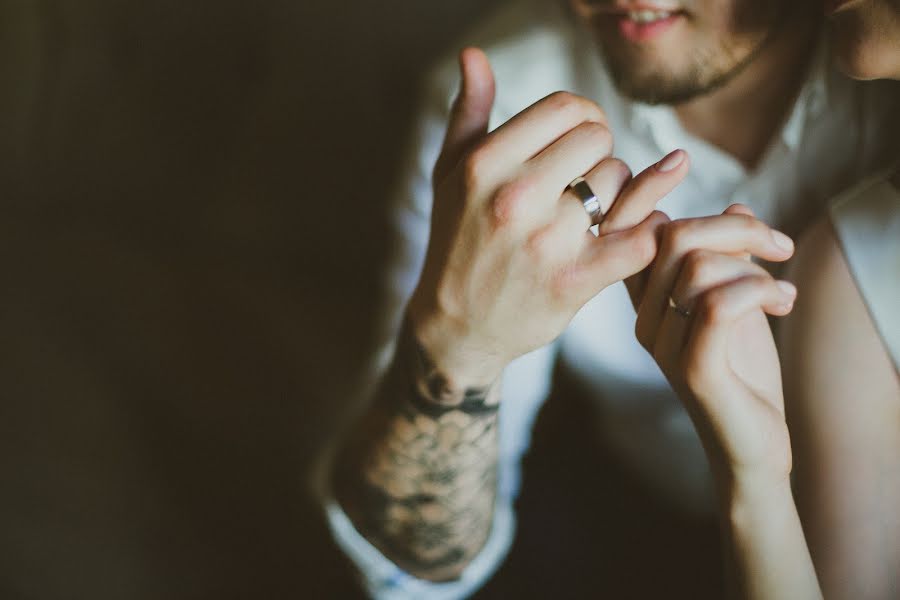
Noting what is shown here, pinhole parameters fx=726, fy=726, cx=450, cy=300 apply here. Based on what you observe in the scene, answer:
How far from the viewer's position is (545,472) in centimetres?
107

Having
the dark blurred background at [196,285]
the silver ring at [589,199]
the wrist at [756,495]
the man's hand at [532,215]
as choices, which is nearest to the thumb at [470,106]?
the man's hand at [532,215]

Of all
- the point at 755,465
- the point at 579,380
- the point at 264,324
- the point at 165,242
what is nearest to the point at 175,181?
the point at 165,242

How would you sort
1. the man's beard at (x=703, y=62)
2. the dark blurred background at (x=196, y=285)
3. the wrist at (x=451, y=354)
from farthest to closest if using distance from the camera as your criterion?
1. the dark blurred background at (x=196, y=285)
2. the man's beard at (x=703, y=62)
3. the wrist at (x=451, y=354)

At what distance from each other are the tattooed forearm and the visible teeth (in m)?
0.40

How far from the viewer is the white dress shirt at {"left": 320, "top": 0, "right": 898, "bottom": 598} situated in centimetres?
77

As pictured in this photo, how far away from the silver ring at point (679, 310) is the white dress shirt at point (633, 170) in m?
0.31

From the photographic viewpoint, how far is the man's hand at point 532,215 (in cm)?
54

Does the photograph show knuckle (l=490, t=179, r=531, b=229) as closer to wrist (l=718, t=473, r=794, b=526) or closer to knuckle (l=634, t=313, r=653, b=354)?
knuckle (l=634, t=313, r=653, b=354)

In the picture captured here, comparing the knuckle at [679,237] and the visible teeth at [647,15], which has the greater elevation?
the visible teeth at [647,15]

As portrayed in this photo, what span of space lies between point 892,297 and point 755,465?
189 mm

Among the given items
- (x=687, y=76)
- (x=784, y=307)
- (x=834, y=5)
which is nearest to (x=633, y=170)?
(x=687, y=76)

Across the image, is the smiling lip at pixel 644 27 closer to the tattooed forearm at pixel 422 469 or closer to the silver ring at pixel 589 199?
the silver ring at pixel 589 199

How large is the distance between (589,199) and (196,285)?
1104 mm

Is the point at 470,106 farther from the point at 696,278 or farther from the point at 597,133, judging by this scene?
the point at 696,278
